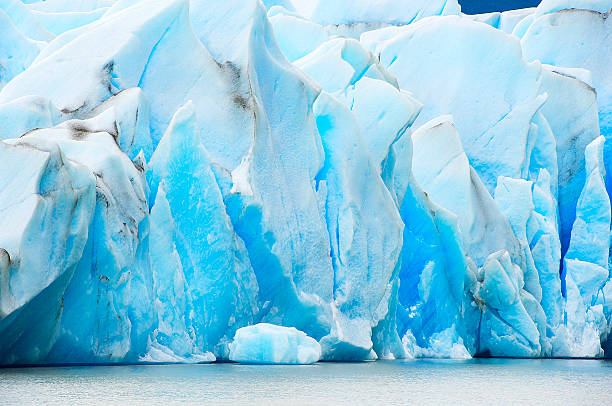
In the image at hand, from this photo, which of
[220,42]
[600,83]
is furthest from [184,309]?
[600,83]

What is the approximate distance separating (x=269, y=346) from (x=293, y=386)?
7.86 ft

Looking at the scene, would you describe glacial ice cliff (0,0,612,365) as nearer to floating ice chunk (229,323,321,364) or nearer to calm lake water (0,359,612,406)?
floating ice chunk (229,323,321,364)

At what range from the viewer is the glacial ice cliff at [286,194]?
862cm

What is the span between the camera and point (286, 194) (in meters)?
11.3

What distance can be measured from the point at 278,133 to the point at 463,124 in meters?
6.50

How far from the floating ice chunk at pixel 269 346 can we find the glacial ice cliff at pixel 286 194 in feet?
0.08

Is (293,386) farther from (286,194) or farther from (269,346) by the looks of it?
(286,194)

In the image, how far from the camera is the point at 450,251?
45.6 feet

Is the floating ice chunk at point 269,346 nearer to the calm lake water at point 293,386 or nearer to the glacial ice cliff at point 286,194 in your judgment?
the glacial ice cliff at point 286,194

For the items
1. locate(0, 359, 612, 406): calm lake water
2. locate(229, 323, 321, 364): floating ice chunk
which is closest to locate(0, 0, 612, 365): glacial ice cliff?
locate(229, 323, 321, 364): floating ice chunk

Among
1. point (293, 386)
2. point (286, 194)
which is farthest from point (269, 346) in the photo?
point (293, 386)

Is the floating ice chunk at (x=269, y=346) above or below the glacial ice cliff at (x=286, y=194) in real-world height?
below

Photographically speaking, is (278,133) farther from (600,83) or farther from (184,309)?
(600,83)

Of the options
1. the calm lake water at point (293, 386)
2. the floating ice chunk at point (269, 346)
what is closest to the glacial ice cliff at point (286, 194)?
the floating ice chunk at point (269, 346)
